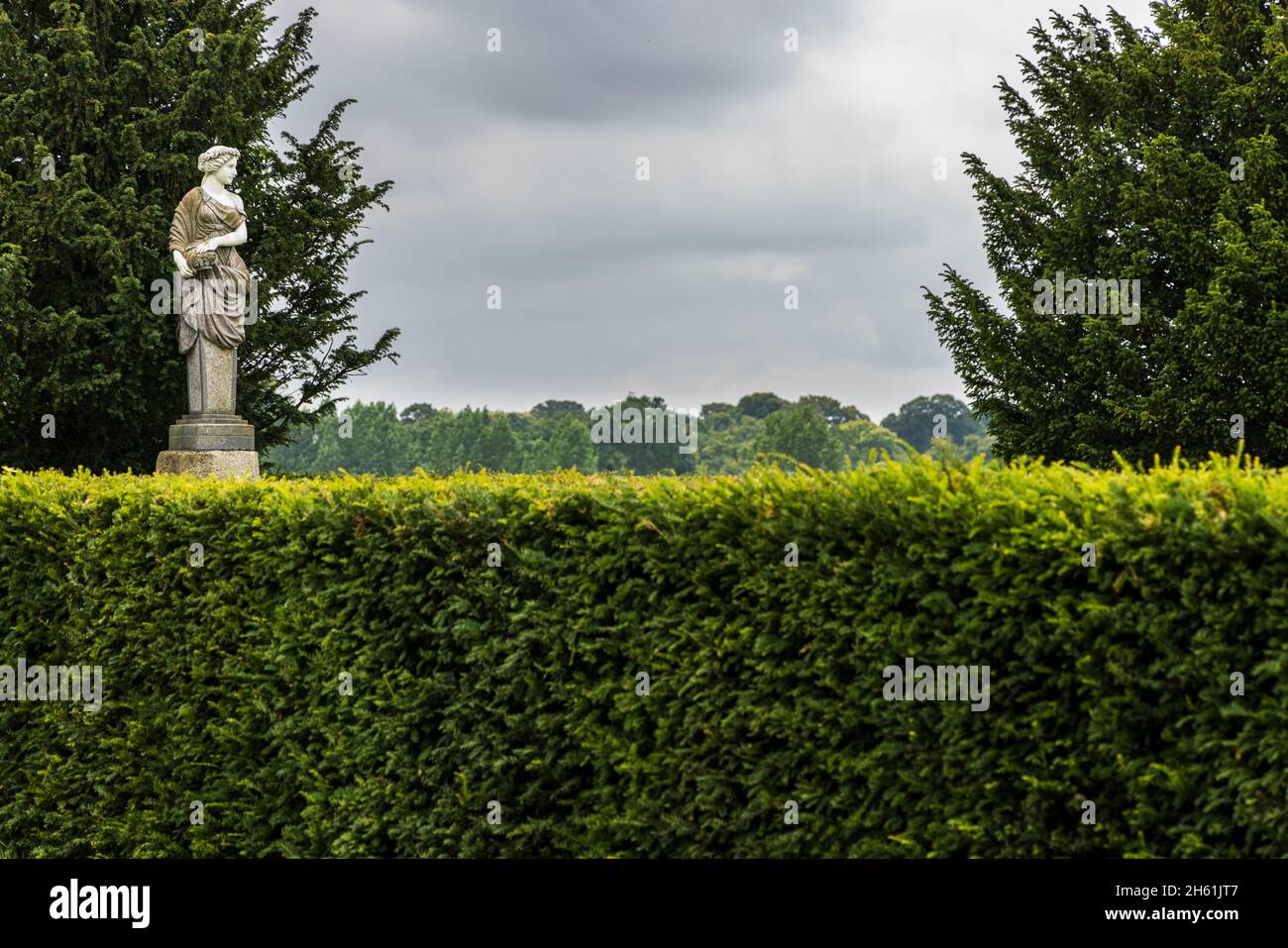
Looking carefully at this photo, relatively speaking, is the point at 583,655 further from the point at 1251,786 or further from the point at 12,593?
the point at 12,593

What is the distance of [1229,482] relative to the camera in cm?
453

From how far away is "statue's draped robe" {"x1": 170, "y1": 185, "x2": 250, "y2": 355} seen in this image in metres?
15.0

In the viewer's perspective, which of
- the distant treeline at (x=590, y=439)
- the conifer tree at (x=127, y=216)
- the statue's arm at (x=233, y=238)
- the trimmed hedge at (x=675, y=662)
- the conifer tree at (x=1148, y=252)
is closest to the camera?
the trimmed hedge at (x=675, y=662)

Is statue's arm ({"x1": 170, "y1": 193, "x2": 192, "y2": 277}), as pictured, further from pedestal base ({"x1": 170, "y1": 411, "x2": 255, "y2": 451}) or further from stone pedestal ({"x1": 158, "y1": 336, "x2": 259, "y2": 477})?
pedestal base ({"x1": 170, "y1": 411, "x2": 255, "y2": 451})

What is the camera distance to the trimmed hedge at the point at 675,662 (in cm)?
441

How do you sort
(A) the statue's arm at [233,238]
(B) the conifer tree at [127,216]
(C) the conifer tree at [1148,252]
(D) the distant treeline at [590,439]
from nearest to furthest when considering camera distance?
(C) the conifer tree at [1148,252]
(A) the statue's arm at [233,238]
(B) the conifer tree at [127,216]
(D) the distant treeline at [590,439]

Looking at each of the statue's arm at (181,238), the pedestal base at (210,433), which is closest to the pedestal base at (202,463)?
the pedestal base at (210,433)

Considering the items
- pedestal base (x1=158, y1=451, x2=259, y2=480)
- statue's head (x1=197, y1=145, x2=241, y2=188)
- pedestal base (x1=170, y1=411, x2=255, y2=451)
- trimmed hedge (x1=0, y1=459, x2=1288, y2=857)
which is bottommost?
trimmed hedge (x1=0, y1=459, x2=1288, y2=857)

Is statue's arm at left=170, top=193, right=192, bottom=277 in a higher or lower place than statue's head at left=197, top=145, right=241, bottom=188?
lower

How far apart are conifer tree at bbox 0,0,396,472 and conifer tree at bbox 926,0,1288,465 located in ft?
34.7

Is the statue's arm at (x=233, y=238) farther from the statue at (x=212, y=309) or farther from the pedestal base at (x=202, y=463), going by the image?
the pedestal base at (x=202, y=463)

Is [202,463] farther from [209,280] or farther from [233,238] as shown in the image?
[233,238]

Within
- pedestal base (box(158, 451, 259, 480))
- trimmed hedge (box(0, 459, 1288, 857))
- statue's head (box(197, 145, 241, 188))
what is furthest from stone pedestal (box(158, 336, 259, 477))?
trimmed hedge (box(0, 459, 1288, 857))

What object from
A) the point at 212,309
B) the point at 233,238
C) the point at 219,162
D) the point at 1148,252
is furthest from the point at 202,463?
the point at 1148,252
